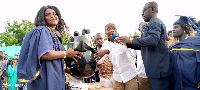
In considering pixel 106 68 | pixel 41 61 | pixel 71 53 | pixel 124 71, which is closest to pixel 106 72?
pixel 106 68

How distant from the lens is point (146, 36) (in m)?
2.85

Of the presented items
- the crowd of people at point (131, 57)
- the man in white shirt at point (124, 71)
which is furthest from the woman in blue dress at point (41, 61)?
the man in white shirt at point (124, 71)

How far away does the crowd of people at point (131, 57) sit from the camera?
217 cm

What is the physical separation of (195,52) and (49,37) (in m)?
2.03

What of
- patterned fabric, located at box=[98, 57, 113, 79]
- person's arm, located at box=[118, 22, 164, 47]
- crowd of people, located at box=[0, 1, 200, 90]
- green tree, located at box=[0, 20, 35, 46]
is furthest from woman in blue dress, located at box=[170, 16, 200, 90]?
green tree, located at box=[0, 20, 35, 46]

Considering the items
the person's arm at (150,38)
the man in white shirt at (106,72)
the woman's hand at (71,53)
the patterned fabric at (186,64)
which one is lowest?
the man in white shirt at (106,72)

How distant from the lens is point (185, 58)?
288cm

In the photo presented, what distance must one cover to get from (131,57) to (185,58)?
1.15 m

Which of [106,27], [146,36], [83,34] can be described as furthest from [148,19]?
[106,27]

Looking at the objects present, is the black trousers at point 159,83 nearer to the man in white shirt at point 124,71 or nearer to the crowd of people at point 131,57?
the crowd of people at point 131,57

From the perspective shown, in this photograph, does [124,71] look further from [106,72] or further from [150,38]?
[150,38]

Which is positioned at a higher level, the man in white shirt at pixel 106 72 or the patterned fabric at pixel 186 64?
the patterned fabric at pixel 186 64

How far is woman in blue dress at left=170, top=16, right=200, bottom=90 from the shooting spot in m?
2.81

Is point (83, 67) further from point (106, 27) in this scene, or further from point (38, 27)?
point (106, 27)
